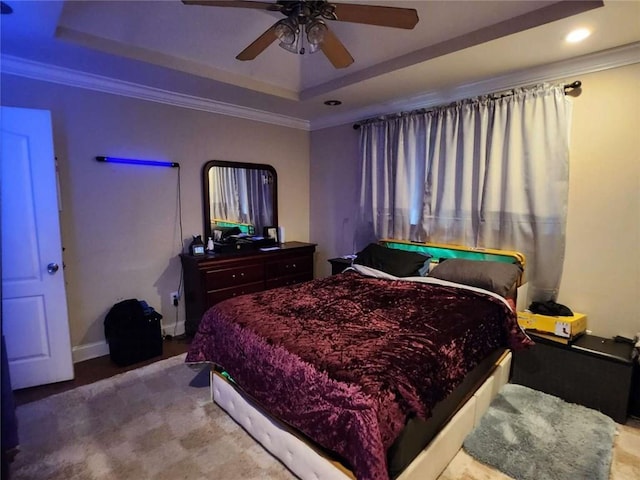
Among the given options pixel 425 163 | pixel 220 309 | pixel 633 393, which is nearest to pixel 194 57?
pixel 220 309

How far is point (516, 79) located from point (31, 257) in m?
4.09

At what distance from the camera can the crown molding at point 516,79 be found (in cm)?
239

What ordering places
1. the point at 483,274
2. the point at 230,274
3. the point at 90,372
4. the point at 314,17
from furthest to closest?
the point at 230,274
the point at 90,372
the point at 483,274
the point at 314,17

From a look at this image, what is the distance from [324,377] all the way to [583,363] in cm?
195

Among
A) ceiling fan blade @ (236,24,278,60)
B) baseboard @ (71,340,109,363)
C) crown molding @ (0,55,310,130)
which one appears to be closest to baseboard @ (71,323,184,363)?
baseboard @ (71,340,109,363)

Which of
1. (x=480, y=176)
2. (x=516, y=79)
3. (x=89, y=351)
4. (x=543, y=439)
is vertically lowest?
(x=543, y=439)

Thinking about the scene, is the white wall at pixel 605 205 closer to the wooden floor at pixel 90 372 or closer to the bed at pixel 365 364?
the bed at pixel 365 364

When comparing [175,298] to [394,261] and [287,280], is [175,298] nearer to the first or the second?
[287,280]

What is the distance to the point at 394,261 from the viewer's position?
320 cm

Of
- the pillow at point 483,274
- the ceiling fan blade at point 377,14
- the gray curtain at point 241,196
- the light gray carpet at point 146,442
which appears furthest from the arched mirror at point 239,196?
the ceiling fan blade at point 377,14

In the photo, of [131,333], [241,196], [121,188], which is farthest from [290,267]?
[121,188]

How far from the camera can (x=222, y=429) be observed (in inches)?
83.7

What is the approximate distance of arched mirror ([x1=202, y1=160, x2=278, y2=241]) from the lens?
12.2 ft

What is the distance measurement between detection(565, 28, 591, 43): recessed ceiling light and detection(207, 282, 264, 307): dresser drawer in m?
3.29
